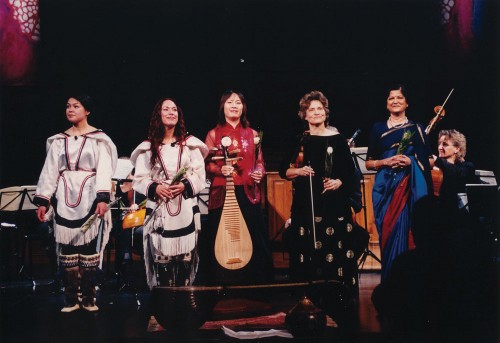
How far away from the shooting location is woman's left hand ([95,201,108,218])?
440cm

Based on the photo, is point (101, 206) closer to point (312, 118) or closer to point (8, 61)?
point (312, 118)

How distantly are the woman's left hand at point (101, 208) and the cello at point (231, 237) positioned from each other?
2.97 ft

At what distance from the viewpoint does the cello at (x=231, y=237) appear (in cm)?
430

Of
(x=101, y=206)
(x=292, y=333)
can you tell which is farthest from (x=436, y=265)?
(x=101, y=206)

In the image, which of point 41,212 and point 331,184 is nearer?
point 331,184

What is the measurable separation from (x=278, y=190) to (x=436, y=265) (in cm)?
302

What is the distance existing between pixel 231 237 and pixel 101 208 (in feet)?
3.41

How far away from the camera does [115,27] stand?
20.1 ft

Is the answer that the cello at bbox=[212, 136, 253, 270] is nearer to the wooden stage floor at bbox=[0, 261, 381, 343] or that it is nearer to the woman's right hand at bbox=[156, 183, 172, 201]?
the woman's right hand at bbox=[156, 183, 172, 201]

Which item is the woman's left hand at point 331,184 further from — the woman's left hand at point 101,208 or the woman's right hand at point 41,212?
the woman's right hand at point 41,212

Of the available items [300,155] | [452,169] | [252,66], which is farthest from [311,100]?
[252,66]

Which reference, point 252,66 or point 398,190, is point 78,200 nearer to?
point 398,190

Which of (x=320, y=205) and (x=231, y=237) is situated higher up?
(x=320, y=205)

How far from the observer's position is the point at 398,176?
443cm
